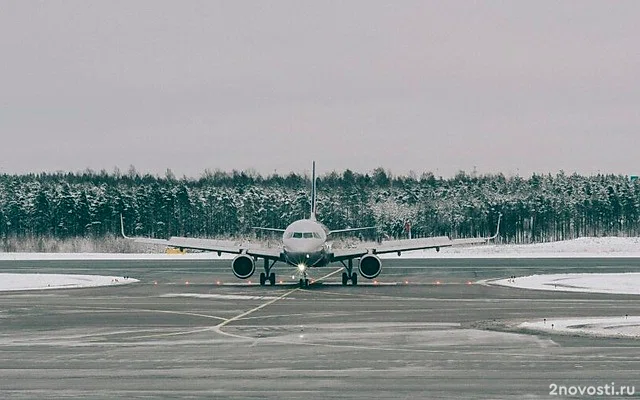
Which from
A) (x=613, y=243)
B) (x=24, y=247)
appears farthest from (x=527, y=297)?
(x=24, y=247)

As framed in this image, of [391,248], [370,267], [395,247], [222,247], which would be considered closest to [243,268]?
[222,247]

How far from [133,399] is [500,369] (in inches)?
299

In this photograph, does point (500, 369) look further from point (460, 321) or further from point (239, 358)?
point (460, 321)

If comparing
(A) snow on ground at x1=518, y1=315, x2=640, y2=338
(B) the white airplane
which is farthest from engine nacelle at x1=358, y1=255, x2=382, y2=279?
(A) snow on ground at x1=518, y1=315, x2=640, y2=338

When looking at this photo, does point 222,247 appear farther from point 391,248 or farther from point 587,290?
point 587,290

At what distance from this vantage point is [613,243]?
114 meters

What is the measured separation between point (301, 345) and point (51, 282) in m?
32.5

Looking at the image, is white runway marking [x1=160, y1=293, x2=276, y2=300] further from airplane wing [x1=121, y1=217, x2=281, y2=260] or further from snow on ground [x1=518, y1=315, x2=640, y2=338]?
snow on ground [x1=518, y1=315, x2=640, y2=338]

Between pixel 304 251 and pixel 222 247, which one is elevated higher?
pixel 222 247

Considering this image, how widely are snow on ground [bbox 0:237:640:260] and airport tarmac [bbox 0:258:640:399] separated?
4683cm

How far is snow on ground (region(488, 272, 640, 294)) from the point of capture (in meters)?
48.1

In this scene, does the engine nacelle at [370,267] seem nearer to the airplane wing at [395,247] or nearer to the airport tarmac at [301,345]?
the airplane wing at [395,247]

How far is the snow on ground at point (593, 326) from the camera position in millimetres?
28623

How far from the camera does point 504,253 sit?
100 metres
